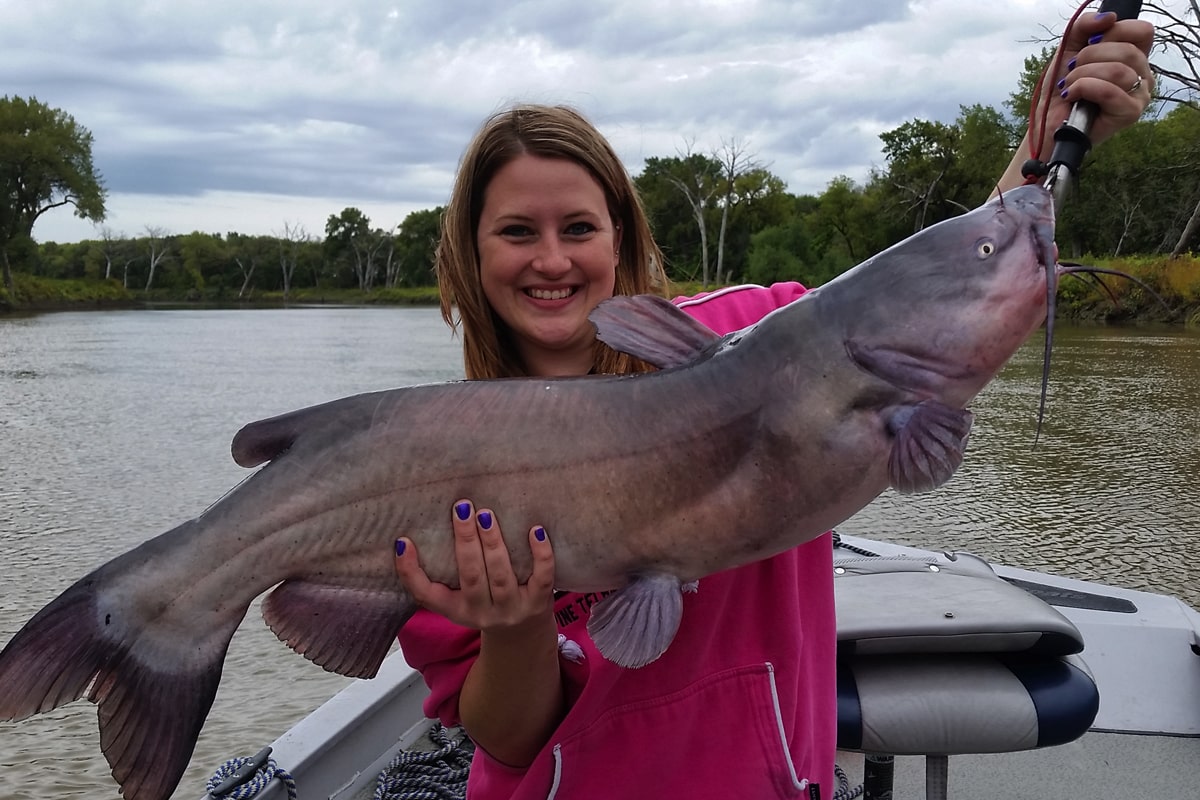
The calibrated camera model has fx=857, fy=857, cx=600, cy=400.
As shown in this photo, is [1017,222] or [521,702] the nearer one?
[1017,222]

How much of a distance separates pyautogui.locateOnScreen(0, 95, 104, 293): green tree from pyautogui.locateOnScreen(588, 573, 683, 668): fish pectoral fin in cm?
6250

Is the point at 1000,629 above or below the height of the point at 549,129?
below

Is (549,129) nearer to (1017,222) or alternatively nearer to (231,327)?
(1017,222)

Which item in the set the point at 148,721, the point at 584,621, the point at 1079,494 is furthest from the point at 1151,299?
the point at 148,721

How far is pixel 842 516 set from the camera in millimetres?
1520

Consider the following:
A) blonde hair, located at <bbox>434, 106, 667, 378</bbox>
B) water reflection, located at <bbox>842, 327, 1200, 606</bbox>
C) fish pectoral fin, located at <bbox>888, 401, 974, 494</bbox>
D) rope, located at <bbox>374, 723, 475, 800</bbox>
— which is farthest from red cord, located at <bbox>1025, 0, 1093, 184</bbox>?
water reflection, located at <bbox>842, 327, 1200, 606</bbox>

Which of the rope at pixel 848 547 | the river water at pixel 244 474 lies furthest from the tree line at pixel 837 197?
the rope at pixel 848 547

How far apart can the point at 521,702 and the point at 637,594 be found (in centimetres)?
52

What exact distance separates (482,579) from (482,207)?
1018mm

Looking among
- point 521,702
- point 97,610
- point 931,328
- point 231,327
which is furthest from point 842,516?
point 231,327

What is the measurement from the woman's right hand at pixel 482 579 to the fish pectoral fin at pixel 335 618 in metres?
0.06

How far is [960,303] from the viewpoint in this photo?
142cm

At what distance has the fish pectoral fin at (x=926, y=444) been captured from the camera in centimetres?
138

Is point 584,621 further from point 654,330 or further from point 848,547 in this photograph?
point 848,547
